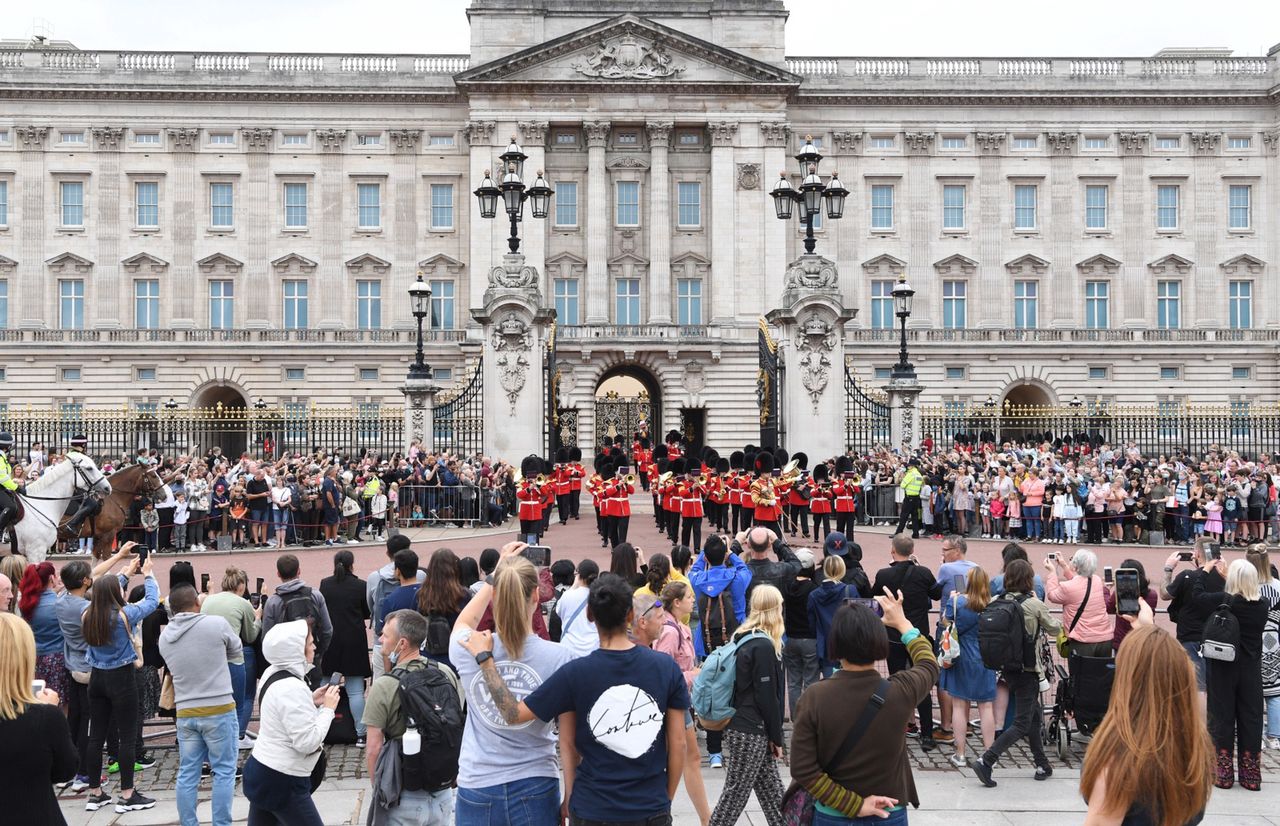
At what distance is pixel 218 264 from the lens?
4925cm

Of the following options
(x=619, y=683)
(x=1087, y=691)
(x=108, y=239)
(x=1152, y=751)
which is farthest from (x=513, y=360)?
(x=108, y=239)

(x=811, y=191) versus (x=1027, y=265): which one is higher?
(x=1027, y=265)

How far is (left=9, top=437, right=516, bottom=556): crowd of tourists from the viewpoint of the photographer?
21.3 meters

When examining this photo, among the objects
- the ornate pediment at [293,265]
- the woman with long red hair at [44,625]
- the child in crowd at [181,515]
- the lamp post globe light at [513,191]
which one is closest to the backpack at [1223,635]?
the woman with long red hair at [44,625]

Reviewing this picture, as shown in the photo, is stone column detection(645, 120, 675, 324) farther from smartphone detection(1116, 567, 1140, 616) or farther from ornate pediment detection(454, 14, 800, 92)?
smartphone detection(1116, 567, 1140, 616)

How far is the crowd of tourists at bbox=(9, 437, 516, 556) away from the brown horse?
1828mm

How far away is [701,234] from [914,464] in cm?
2854

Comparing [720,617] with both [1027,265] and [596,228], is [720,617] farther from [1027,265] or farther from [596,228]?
[1027,265]

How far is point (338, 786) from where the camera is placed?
8.50 metres

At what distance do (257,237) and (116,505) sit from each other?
Result: 34503mm

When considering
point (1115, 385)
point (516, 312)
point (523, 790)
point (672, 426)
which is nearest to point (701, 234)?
point (672, 426)

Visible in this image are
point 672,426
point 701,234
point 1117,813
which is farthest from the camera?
point 701,234

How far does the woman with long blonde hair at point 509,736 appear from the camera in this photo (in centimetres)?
539

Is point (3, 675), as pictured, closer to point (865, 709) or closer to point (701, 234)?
point (865, 709)
